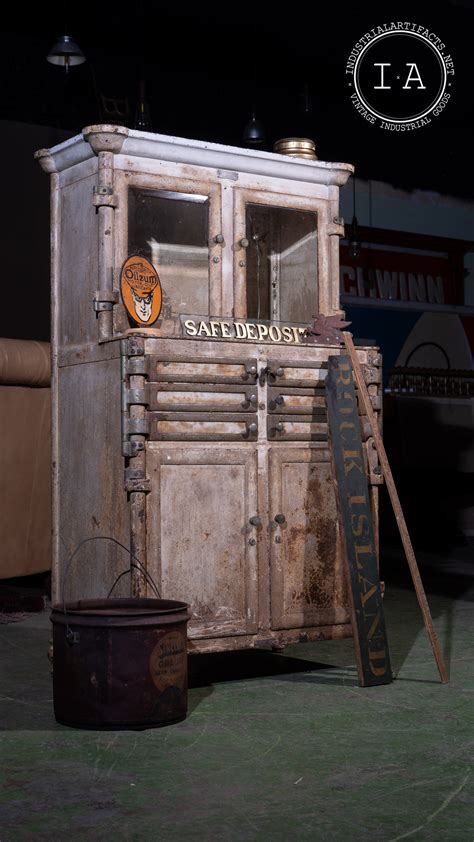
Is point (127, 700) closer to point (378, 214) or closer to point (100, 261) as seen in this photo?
point (100, 261)

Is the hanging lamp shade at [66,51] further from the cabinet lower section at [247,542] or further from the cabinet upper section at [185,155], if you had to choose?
the cabinet lower section at [247,542]

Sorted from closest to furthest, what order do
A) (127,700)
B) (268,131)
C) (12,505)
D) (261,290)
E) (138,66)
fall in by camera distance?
1. (127,700)
2. (261,290)
3. (12,505)
4. (138,66)
5. (268,131)

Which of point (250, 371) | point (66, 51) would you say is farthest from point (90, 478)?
point (66, 51)

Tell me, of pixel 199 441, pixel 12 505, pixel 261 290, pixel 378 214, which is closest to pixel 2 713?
pixel 199 441

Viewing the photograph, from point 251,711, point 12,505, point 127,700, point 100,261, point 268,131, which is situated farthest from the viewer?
point 268,131

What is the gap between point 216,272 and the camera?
498cm

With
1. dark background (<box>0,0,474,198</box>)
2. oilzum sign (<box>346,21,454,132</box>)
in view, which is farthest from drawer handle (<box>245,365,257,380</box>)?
oilzum sign (<box>346,21,454,132</box>)

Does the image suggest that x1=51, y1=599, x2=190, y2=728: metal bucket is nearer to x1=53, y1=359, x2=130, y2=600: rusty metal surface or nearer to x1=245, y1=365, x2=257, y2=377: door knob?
x1=53, y1=359, x2=130, y2=600: rusty metal surface

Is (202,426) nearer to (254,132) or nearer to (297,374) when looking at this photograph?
(297,374)

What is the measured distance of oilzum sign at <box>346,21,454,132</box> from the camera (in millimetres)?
9922

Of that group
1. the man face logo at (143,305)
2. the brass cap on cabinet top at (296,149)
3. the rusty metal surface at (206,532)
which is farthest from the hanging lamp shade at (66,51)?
the rusty metal surface at (206,532)

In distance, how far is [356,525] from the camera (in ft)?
15.0

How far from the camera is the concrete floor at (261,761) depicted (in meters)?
2.74

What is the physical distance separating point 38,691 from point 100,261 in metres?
1.75
